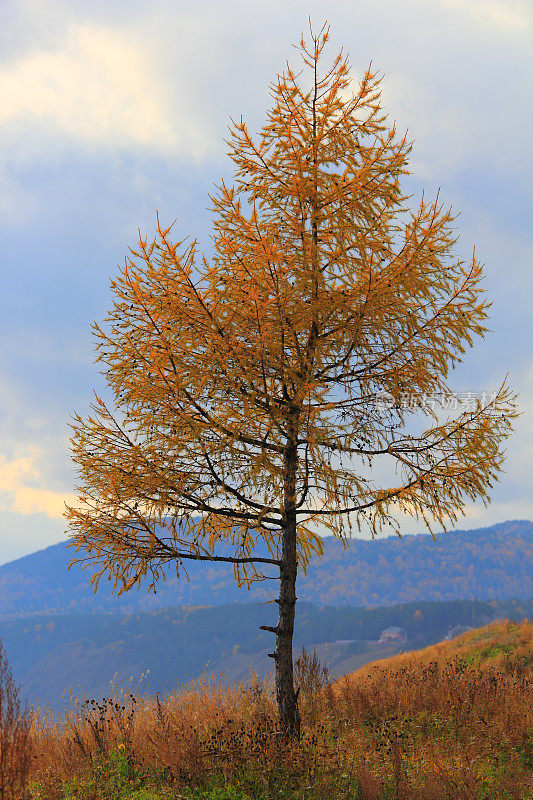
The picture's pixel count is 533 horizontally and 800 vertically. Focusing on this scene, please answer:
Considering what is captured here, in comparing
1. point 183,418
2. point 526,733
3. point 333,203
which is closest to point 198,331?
point 183,418

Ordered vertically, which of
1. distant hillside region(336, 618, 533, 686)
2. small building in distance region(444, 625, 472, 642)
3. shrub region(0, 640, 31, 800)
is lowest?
small building in distance region(444, 625, 472, 642)

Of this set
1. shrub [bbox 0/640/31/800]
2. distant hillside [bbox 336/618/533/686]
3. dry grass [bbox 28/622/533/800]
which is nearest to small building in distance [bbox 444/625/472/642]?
distant hillside [bbox 336/618/533/686]

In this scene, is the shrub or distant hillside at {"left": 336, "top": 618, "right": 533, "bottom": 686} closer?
the shrub

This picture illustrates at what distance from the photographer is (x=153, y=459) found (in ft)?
27.7

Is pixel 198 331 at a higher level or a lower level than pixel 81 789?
higher

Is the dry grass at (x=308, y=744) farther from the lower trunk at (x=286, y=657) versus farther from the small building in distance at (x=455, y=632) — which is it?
the small building in distance at (x=455, y=632)

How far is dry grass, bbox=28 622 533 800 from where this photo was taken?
6.99 metres

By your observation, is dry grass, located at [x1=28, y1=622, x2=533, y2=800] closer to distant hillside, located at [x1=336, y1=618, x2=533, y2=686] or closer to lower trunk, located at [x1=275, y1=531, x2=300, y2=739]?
lower trunk, located at [x1=275, y1=531, x2=300, y2=739]

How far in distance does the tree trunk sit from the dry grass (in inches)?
10.1

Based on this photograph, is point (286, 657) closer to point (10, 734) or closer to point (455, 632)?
point (10, 734)

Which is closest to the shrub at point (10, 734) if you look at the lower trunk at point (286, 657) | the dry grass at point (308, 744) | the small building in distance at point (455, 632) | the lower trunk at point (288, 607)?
the dry grass at point (308, 744)

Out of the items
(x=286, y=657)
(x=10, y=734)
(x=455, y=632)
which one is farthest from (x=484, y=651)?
(x=455, y=632)

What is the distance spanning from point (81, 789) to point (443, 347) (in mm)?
7059

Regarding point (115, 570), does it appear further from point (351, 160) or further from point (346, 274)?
point (351, 160)
